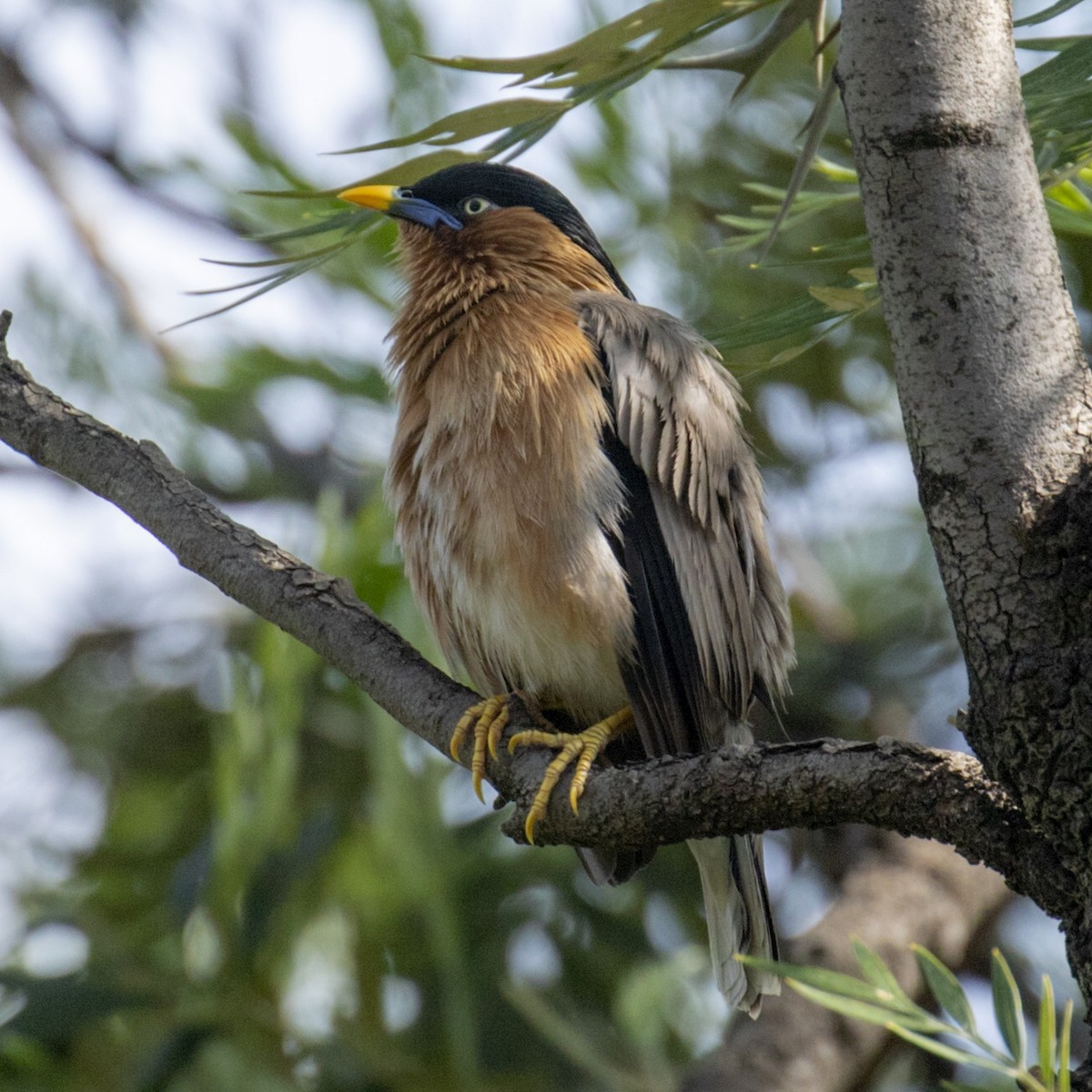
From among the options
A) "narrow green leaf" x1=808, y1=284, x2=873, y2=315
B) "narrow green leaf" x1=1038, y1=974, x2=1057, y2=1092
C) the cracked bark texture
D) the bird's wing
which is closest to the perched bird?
the bird's wing

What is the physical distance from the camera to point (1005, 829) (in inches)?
67.9

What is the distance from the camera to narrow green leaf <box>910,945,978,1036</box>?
141 centimetres

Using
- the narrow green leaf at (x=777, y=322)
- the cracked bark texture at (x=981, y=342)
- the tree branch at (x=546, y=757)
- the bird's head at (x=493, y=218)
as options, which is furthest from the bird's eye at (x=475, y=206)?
the cracked bark texture at (x=981, y=342)

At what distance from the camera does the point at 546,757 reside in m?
2.54

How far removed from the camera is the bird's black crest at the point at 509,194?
3.88 m

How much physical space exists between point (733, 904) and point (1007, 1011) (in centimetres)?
191

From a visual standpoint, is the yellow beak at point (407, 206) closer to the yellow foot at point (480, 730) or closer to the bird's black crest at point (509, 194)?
the bird's black crest at point (509, 194)

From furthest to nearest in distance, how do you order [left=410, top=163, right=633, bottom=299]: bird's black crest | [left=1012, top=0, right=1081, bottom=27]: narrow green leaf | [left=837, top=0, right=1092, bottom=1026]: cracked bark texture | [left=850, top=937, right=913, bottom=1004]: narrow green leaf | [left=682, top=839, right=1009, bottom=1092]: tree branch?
[left=410, top=163, right=633, bottom=299]: bird's black crest < [left=682, top=839, right=1009, bottom=1092]: tree branch < [left=1012, top=0, right=1081, bottom=27]: narrow green leaf < [left=837, top=0, right=1092, bottom=1026]: cracked bark texture < [left=850, top=937, right=913, bottom=1004]: narrow green leaf

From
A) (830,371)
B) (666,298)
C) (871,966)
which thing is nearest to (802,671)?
(830,371)

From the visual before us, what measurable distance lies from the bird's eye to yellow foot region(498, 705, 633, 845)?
Answer: 5.13 ft

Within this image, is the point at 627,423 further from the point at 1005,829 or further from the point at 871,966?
the point at 871,966

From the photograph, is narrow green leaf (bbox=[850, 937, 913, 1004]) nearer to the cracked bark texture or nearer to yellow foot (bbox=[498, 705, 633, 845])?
the cracked bark texture

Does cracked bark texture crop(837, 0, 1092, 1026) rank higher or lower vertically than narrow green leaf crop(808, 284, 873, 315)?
lower

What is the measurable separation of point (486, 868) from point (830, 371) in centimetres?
208
